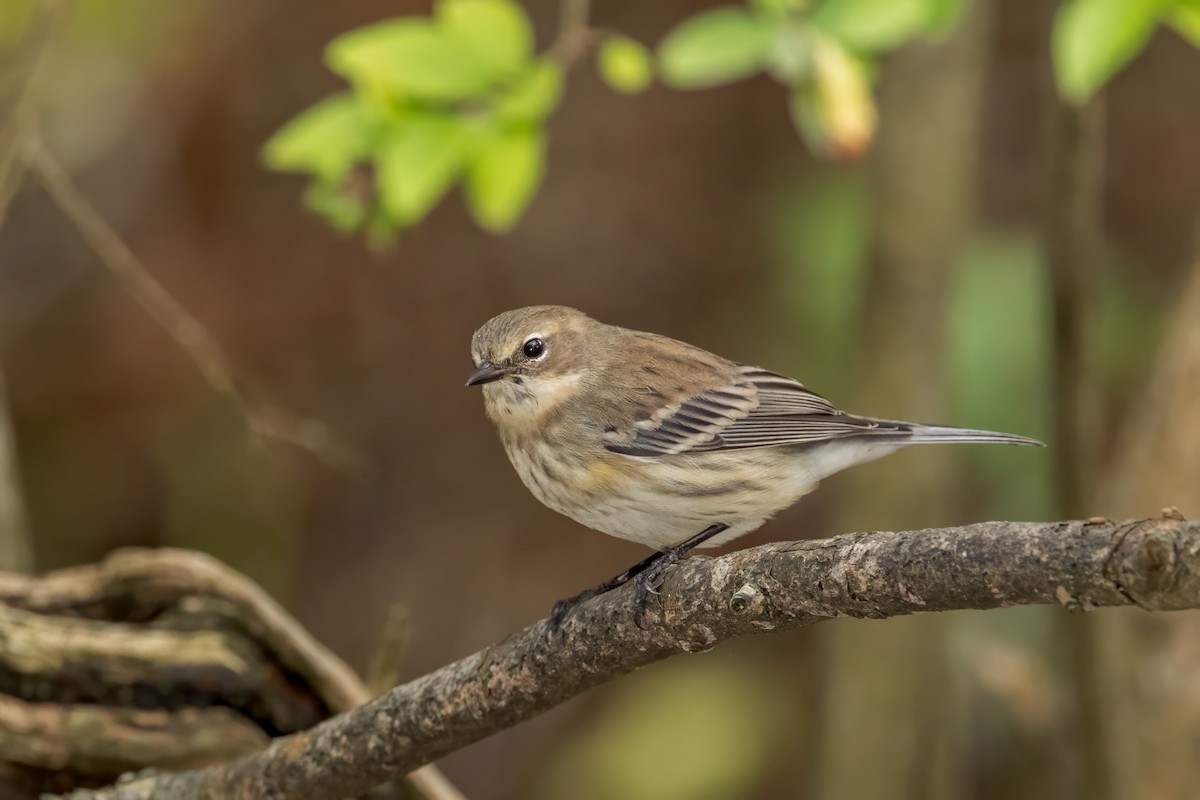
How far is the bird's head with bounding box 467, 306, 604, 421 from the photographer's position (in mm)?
3906

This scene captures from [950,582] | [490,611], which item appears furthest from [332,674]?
[490,611]

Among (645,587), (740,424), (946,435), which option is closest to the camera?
(645,587)

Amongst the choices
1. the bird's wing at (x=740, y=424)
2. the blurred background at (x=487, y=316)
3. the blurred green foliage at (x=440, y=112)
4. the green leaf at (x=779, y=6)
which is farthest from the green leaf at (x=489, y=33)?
the blurred background at (x=487, y=316)

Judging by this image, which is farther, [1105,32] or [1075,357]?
[1075,357]

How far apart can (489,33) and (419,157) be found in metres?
0.40

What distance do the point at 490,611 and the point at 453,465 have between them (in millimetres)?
981

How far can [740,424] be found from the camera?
4.13 metres

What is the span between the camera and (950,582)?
2084mm

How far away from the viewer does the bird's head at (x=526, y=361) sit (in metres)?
3.91

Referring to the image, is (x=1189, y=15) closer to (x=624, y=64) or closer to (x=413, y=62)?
(x=624, y=64)

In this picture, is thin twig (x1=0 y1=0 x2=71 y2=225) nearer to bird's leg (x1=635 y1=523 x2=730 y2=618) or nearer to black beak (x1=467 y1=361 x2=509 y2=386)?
black beak (x1=467 y1=361 x2=509 y2=386)

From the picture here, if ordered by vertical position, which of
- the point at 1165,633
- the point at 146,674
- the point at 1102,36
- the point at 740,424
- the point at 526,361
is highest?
the point at 1102,36

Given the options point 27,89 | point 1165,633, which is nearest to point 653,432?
point 27,89

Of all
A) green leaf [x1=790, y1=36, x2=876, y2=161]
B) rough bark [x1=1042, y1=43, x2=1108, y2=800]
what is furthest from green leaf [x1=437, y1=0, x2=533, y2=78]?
rough bark [x1=1042, y1=43, x2=1108, y2=800]
